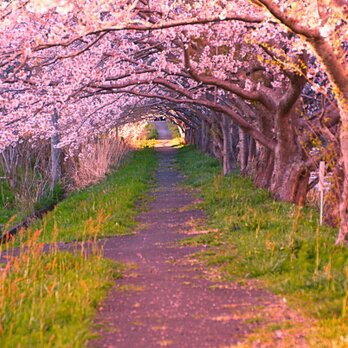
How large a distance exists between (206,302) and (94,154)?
1969cm

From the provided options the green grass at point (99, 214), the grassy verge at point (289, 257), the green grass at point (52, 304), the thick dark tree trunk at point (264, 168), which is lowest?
the green grass at point (99, 214)

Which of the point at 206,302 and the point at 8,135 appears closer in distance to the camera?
the point at 206,302

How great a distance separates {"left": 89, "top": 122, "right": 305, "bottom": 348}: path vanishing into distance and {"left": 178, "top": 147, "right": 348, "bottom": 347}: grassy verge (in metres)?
0.25

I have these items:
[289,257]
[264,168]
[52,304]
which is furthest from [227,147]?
[52,304]

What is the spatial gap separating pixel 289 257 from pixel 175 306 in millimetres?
1967

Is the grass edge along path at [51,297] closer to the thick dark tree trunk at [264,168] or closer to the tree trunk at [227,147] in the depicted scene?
the thick dark tree trunk at [264,168]

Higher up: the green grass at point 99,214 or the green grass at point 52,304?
the green grass at point 52,304

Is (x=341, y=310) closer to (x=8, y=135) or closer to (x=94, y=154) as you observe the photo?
(x=8, y=135)

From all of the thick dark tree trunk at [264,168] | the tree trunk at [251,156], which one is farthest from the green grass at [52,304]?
the tree trunk at [251,156]

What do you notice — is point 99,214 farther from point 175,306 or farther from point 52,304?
point 52,304

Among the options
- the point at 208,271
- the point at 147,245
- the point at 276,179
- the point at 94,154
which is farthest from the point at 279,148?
the point at 94,154

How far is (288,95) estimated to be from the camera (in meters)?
12.6

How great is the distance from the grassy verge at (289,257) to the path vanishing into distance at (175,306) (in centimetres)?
25

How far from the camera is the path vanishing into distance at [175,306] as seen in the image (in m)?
5.37
